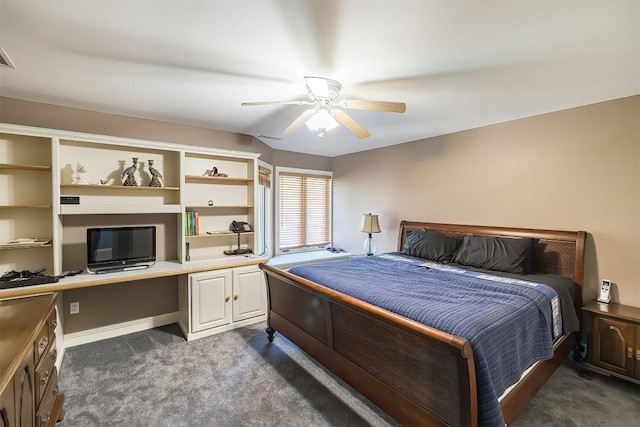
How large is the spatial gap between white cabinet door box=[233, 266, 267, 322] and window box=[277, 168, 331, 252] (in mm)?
1434

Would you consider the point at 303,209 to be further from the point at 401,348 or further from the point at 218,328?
the point at 401,348

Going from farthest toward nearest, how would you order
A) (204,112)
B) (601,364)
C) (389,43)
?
1. (204,112)
2. (601,364)
3. (389,43)

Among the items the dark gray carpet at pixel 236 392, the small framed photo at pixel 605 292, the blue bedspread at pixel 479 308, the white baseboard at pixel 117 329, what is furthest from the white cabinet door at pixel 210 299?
the small framed photo at pixel 605 292

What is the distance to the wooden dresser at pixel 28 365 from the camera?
1082mm

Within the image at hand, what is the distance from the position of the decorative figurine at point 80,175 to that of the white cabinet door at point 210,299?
4.75 ft

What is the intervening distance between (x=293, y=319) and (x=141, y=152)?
2547mm

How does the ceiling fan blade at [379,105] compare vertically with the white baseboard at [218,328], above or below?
above

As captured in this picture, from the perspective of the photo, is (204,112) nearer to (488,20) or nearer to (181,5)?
(181,5)

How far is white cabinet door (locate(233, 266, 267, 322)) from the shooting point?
3.45 metres

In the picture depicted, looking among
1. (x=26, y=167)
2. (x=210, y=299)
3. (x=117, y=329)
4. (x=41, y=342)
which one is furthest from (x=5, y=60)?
(x=117, y=329)

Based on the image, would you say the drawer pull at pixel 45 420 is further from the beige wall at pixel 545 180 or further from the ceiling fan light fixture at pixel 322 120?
the beige wall at pixel 545 180

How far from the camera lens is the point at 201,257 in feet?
12.1

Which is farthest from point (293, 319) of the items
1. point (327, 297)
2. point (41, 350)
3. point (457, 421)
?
point (41, 350)

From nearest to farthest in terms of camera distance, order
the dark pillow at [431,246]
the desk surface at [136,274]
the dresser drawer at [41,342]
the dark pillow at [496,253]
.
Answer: the dresser drawer at [41,342]
the desk surface at [136,274]
the dark pillow at [496,253]
the dark pillow at [431,246]
